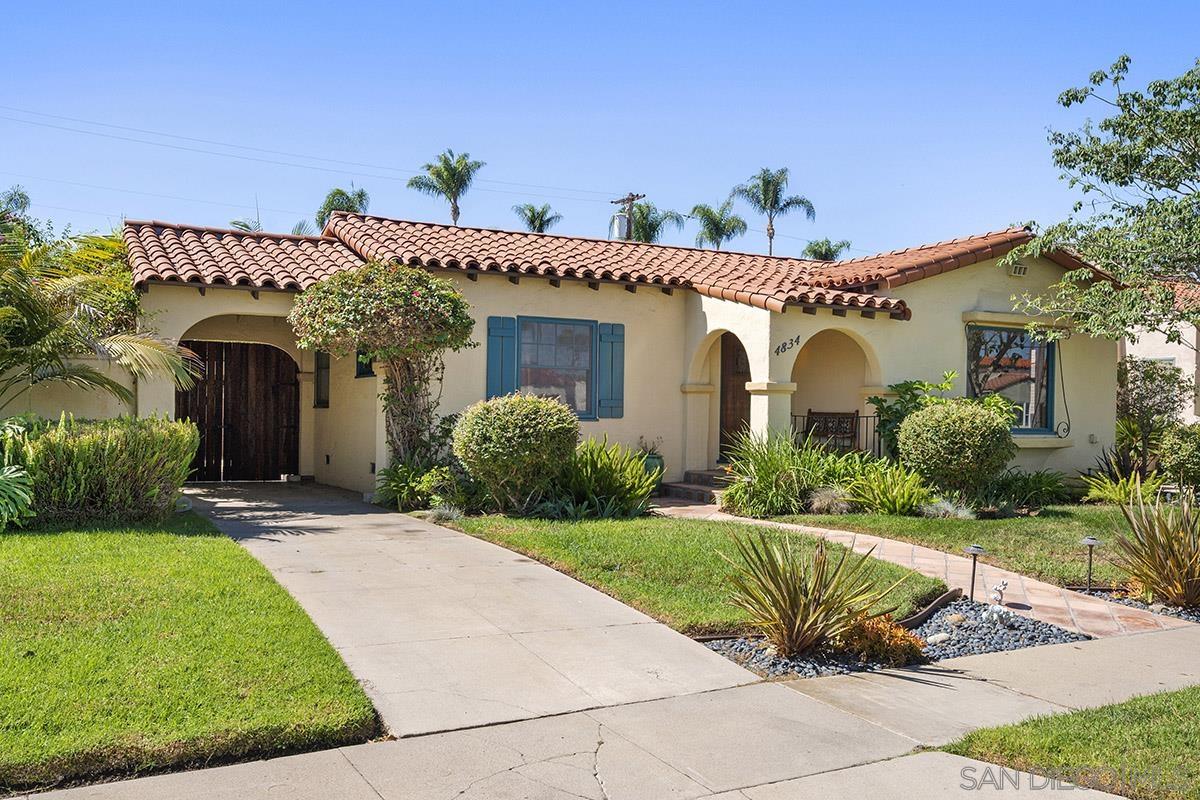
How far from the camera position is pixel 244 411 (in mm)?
15680

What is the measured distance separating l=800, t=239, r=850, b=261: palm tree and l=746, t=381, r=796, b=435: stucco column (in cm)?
3449

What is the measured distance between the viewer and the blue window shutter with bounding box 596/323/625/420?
14.1 m

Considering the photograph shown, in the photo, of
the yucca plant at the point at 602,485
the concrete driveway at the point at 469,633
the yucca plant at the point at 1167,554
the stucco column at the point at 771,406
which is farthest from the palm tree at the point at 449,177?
the yucca plant at the point at 1167,554

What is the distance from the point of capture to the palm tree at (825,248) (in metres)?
46.3

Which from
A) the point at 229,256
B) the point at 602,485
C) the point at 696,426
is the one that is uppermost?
the point at 229,256

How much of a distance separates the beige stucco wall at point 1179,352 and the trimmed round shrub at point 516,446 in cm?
1283

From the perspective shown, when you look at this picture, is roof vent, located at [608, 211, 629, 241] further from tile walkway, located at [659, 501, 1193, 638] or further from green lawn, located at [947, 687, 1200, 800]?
green lawn, located at [947, 687, 1200, 800]

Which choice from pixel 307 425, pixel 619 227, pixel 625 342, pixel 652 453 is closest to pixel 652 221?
pixel 619 227

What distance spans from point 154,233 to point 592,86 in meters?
6.26

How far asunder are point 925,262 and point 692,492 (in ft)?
15.0

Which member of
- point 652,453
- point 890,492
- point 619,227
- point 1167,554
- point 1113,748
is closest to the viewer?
point 1113,748

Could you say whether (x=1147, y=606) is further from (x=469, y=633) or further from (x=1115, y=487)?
(x=1115, y=487)

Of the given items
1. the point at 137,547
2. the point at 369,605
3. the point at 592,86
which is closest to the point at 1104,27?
the point at 592,86

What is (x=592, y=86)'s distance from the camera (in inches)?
522
